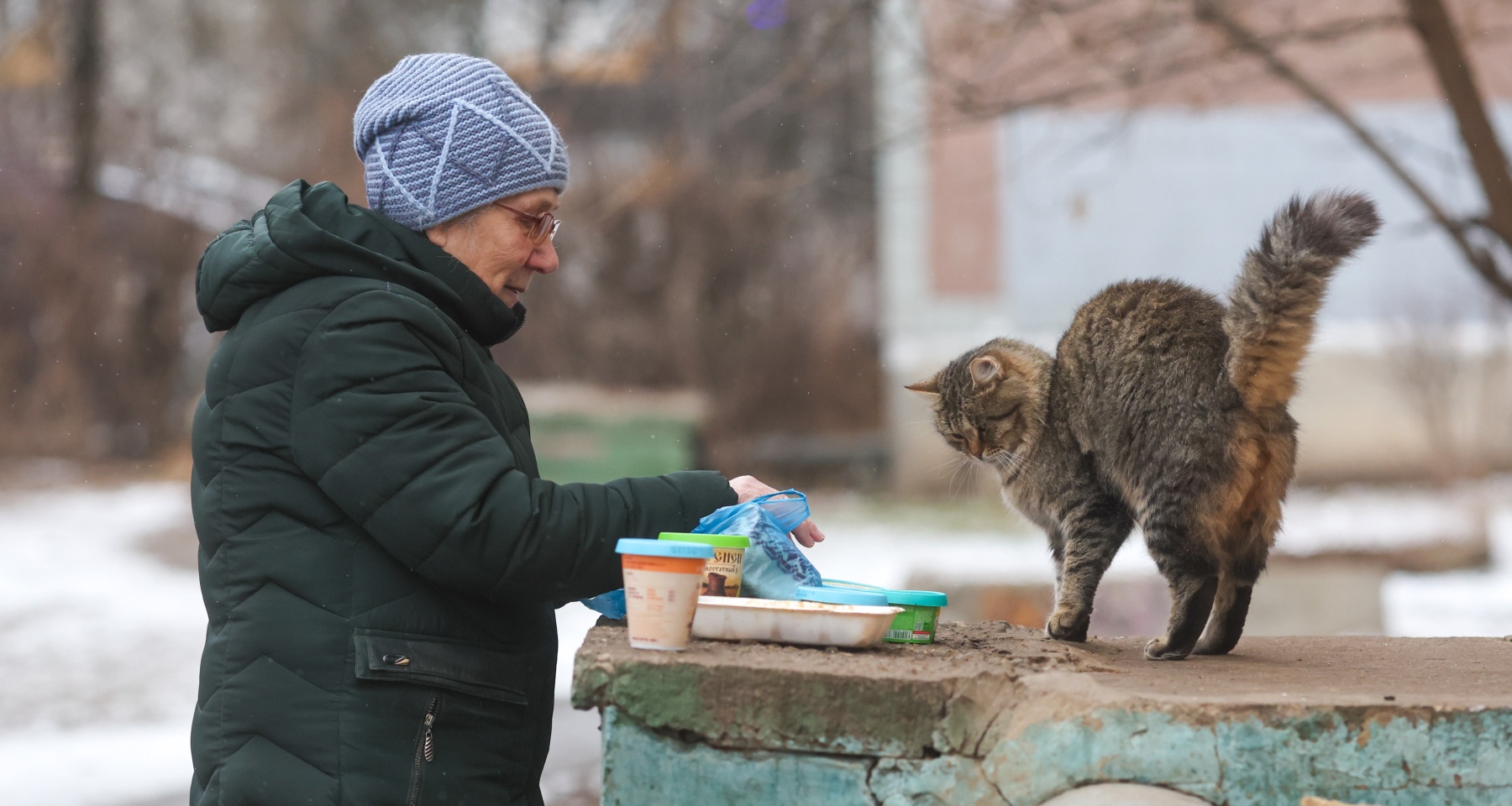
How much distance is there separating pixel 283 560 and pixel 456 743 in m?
0.41

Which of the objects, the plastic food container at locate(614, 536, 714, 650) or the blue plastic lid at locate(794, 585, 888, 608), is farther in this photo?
the blue plastic lid at locate(794, 585, 888, 608)

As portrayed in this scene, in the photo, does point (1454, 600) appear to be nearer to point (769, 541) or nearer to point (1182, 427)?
point (1182, 427)

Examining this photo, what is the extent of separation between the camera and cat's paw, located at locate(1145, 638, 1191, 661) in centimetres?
282

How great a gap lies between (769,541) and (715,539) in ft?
0.62

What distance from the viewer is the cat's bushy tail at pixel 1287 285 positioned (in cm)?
260

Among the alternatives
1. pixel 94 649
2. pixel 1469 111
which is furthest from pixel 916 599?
pixel 94 649

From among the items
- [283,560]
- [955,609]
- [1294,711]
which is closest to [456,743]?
[283,560]

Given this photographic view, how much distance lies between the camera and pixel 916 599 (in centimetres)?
262

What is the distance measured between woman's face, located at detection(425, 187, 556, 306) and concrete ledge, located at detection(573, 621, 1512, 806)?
71 centimetres

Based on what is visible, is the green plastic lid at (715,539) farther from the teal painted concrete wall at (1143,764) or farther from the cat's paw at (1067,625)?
the cat's paw at (1067,625)

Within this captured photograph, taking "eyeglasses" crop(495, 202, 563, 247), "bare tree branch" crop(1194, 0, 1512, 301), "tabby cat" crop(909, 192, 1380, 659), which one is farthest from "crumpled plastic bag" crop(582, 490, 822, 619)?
"bare tree branch" crop(1194, 0, 1512, 301)

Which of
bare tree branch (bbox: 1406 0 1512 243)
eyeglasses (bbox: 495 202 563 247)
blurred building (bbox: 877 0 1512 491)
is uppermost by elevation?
blurred building (bbox: 877 0 1512 491)

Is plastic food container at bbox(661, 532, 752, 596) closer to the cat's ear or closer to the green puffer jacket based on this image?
the green puffer jacket

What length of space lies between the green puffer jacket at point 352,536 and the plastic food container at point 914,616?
64 cm
